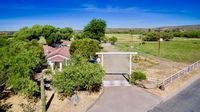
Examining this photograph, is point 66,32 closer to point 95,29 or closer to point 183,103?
point 95,29

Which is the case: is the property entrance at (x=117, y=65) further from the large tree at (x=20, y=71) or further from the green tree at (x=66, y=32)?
the green tree at (x=66, y=32)

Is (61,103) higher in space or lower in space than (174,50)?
lower

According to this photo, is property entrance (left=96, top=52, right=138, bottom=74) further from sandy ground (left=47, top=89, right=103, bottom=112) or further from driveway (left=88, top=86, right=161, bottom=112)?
sandy ground (left=47, top=89, right=103, bottom=112)

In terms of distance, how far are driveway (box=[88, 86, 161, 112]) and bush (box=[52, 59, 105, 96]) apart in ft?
5.54

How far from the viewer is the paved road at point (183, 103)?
14.8 meters

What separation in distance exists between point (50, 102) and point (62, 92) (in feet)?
4.99

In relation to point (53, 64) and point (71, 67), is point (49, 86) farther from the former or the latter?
point (53, 64)

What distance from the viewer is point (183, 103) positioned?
625 inches

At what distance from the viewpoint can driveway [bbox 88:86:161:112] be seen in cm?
1511

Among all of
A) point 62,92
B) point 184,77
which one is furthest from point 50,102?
point 184,77

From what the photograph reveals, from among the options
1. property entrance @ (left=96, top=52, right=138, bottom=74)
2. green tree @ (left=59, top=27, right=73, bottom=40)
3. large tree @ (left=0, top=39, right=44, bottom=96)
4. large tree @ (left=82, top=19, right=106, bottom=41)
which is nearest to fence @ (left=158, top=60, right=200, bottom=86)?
property entrance @ (left=96, top=52, right=138, bottom=74)

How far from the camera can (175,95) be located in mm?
17641

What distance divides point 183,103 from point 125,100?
14.8 feet

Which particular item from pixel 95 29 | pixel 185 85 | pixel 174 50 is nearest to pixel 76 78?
pixel 185 85
